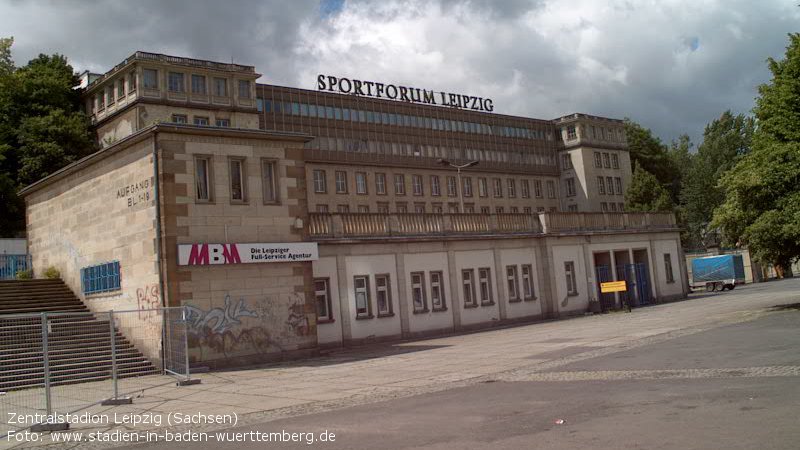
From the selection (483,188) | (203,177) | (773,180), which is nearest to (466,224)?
(773,180)

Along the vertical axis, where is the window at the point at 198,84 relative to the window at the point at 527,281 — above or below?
above

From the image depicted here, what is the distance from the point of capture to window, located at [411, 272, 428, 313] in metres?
33.6

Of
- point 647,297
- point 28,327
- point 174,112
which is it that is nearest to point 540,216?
point 647,297

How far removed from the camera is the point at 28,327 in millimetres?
15289

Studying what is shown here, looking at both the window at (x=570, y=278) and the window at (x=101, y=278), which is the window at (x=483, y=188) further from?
the window at (x=101, y=278)

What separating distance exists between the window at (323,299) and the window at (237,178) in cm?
601

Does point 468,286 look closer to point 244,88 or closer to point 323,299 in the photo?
point 323,299

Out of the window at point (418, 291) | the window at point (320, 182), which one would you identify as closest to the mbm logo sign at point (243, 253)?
the window at point (418, 291)

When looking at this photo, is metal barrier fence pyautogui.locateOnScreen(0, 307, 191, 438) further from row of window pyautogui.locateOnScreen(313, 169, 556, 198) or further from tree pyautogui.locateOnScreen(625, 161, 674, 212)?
tree pyautogui.locateOnScreen(625, 161, 674, 212)

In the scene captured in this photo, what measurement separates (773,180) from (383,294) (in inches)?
663

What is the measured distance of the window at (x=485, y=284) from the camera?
37062mm

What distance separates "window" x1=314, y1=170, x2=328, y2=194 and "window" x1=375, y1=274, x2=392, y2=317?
135 ft

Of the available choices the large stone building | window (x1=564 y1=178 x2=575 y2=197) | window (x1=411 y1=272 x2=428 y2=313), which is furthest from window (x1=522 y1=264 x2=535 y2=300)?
window (x1=564 y1=178 x2=575 y2=197)

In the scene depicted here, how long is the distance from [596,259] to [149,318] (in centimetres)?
3041
